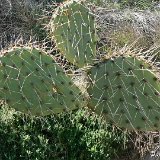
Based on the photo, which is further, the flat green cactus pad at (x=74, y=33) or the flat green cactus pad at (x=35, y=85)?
the flat green cactus pad at (x=74, y=33)

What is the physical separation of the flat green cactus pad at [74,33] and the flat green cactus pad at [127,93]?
0.63 m

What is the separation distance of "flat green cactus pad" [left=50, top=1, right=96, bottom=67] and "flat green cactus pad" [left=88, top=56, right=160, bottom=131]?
63 centimetres

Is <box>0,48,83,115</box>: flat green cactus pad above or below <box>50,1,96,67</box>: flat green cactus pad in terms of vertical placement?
below

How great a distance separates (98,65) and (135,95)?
309mm

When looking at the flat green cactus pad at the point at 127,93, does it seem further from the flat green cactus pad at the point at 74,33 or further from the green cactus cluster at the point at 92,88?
the flat green cactus pad at the point at 74,33

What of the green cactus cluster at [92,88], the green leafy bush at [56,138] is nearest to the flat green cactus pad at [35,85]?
the green cactus cluster at [92,88]

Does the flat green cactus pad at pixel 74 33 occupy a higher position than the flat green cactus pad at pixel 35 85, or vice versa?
the flat green cactus pad at pixel 74 33

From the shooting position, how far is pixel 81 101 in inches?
145

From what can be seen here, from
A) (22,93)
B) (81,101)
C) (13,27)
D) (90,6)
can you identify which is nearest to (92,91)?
(81,101)

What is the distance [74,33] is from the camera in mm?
4199

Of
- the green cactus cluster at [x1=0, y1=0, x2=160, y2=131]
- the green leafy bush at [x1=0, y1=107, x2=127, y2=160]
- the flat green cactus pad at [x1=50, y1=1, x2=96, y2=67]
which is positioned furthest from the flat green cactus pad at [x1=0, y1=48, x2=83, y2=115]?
the flat green cactus pad at [x1=50, y1=1, x2=96, y2=67]

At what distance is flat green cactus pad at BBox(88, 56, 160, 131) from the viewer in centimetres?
346

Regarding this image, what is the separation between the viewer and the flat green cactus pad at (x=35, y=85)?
3609 millimetres

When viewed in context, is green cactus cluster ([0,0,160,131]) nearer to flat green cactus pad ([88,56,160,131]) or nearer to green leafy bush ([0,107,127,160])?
flat green cactus pad ([88,56,160,131])
